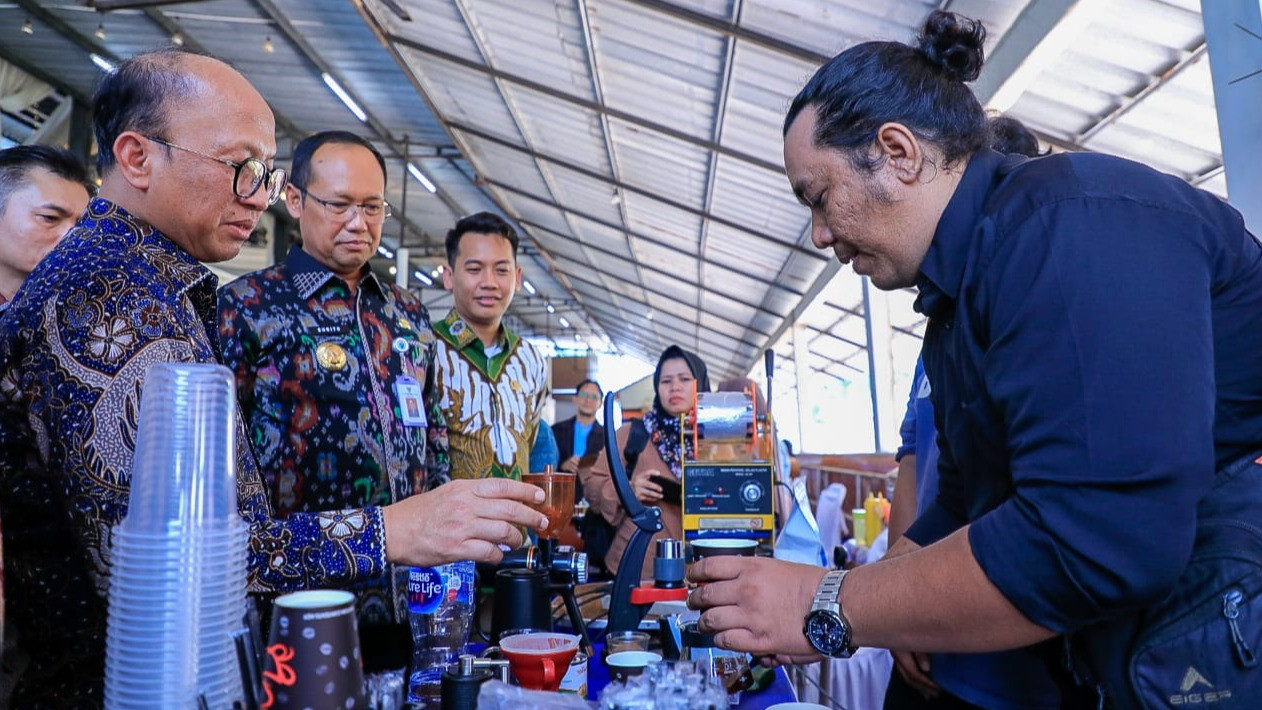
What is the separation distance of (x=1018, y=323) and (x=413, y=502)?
748 mm

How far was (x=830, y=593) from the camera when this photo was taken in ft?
3.26

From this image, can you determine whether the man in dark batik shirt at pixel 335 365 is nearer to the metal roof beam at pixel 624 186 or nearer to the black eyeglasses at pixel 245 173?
the black eyeglasses at pixel 245 173

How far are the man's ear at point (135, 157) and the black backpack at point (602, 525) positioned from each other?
2.31m

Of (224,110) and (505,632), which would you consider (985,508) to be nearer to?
(505,632)

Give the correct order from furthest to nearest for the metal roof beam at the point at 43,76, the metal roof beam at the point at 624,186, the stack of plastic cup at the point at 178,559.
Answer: the metal roof beam at the point at 624,186 < the metal roof beam at the point at 43,76 < the stack of plastic cup at the point at 178,559

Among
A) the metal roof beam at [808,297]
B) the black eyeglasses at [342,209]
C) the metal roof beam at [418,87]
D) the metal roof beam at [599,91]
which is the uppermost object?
the metal roof beam at [418,87]

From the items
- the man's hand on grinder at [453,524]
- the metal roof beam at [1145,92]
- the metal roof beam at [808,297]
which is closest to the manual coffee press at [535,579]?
the man's hand on grinder at [453,524]

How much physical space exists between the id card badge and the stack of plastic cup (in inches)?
44.8

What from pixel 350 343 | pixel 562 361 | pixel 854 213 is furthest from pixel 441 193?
pixel 854 213

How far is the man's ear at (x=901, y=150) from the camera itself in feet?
3.49

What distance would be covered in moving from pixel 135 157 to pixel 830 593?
1.10 metres

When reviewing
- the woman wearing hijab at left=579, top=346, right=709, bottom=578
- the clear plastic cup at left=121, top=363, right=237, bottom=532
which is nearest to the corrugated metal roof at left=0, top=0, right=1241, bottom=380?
the woman wearing hijab at left=579, top=346, right=709, bottom=578

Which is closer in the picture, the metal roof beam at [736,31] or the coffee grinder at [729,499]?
the coffee grinder at [729,499]

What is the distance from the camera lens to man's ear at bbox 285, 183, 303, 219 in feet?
6.53
